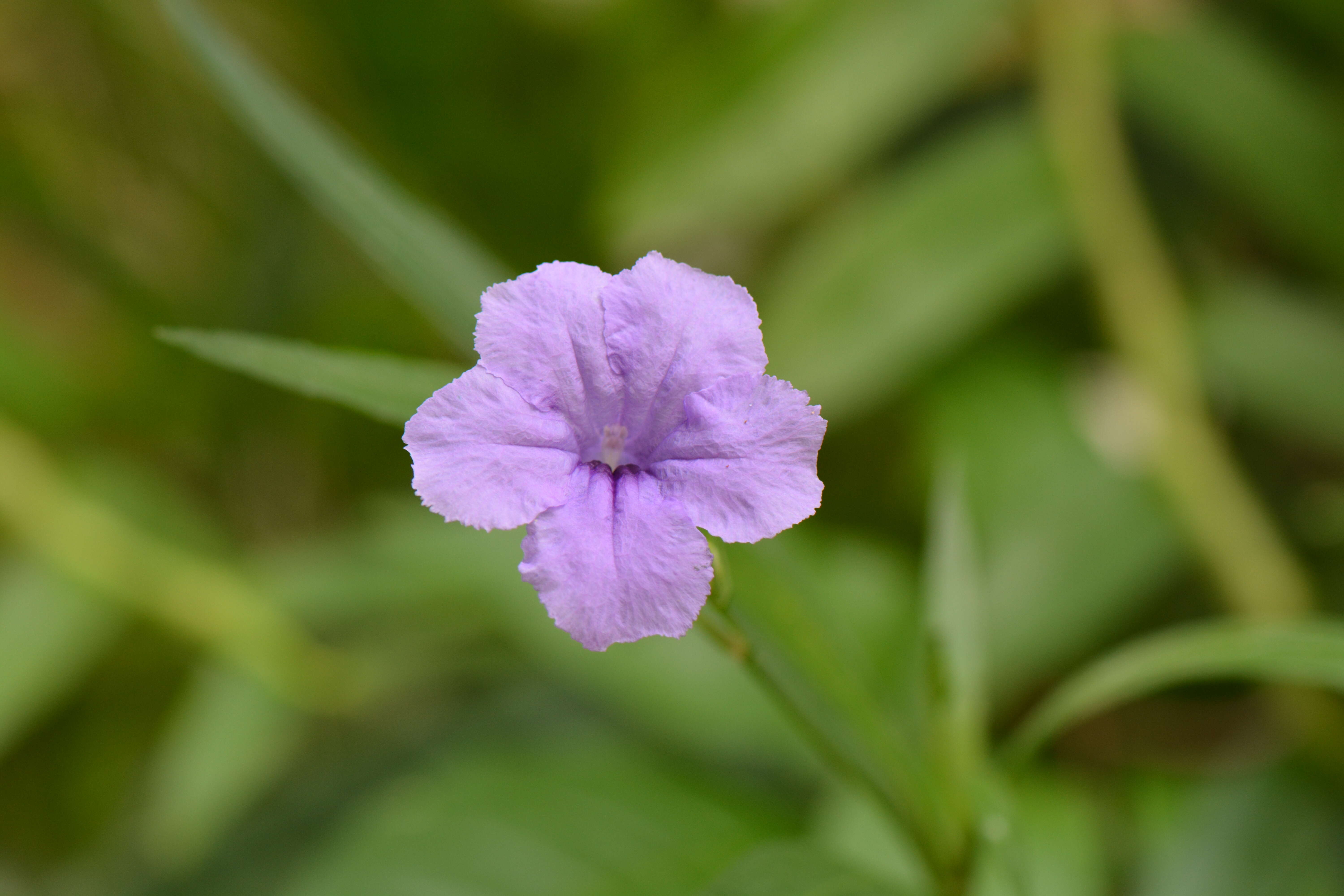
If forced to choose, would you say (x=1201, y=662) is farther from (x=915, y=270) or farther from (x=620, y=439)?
(x=915, y=270)

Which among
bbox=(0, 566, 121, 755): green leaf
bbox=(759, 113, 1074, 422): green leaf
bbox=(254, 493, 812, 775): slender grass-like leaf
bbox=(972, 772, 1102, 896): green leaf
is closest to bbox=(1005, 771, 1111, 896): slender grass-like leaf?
bbox=(972, 772, 1102, 896): green leaf

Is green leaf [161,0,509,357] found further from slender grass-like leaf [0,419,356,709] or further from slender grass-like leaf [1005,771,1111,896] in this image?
slender grass-like leaf [0,419,356,709]

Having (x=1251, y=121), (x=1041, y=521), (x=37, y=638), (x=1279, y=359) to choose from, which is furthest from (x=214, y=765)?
(x=1251, y=121)

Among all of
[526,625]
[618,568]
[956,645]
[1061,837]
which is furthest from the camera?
[526,625]

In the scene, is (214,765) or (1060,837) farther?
(214,765)

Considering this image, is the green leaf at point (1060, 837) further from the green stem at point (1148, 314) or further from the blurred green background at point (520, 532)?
the green stem at point (1148, 314)

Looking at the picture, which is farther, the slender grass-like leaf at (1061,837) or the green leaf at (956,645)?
the slender grass-like leaf at (1061,837)

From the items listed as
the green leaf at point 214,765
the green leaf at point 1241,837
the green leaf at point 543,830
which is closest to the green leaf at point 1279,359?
the green leaf at point 1241,837
